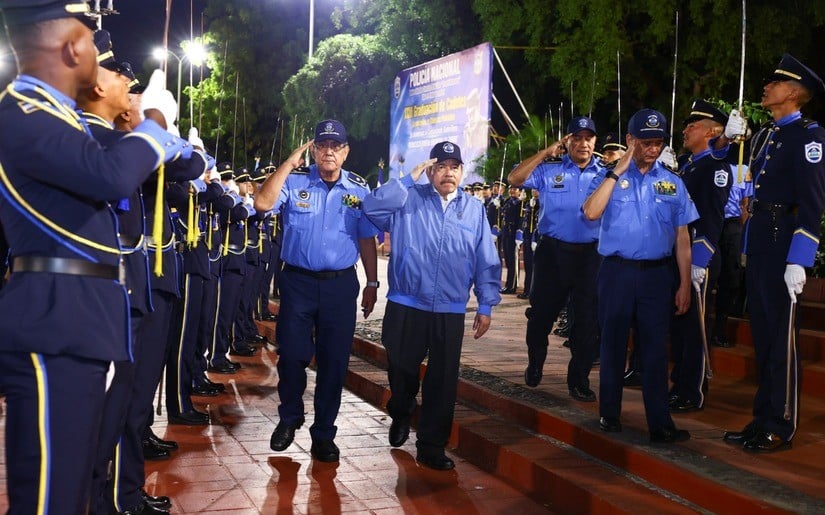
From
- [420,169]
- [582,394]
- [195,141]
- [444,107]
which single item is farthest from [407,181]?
[444,107]

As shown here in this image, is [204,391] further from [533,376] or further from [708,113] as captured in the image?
[708,113]

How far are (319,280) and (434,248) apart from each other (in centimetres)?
84

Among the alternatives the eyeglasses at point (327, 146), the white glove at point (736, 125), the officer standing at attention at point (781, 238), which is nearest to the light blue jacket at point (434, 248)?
the eyeglasses at point (327, 146)

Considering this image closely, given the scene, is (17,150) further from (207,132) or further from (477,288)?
(207,132)

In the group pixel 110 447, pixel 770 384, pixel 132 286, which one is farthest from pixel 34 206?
pixel 770 384

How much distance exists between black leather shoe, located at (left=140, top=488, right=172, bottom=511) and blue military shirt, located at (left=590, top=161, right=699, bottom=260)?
3.11m

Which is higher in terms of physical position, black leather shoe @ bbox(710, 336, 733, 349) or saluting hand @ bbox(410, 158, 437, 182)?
saluting hand @ bbox(410, 158, 437, 182)

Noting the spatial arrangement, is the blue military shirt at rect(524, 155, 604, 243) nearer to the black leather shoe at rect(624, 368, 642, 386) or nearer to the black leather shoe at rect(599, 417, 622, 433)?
the black leather shoe at rect(624, 368, 642, 386)

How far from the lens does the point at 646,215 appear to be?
5.79m

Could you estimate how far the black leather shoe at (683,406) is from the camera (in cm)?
658

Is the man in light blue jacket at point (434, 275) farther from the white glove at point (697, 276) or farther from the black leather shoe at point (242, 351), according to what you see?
the black leather shoe at point (242, 351)

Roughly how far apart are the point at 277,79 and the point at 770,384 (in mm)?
35418

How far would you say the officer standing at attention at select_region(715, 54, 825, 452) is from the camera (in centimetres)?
535

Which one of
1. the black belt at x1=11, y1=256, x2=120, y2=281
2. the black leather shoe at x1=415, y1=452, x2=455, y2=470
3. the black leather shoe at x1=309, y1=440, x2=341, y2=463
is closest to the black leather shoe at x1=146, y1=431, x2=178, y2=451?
the black leather shoe at x1=309, y1=440, x2=341, y2=463
